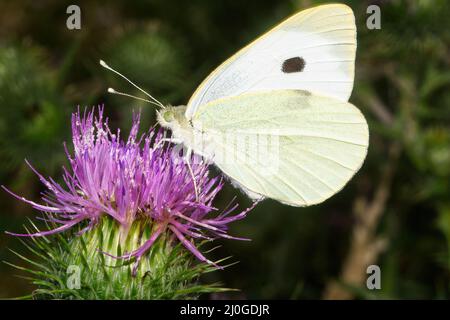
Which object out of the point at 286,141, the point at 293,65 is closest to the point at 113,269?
the point at 286,141

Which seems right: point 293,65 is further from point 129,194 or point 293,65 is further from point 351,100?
point 351,100

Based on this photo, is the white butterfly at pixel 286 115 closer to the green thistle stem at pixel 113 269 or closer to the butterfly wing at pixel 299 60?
the butterfly wing at pixel 299 60

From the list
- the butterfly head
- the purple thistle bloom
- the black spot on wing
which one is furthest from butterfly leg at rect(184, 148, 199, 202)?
the black spot on wing

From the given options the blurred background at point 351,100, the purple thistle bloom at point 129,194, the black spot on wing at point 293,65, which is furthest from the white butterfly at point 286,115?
the blurred background at point 351,100

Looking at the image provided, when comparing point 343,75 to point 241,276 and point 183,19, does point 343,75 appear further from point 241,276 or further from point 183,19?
point 183,19

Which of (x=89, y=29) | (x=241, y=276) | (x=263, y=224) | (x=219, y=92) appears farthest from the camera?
(x=89, y=29)
